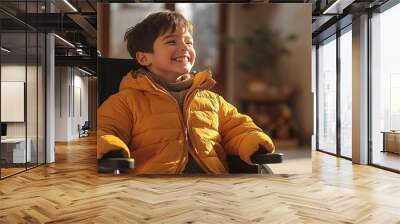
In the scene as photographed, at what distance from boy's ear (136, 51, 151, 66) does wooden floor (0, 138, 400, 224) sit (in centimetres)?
166

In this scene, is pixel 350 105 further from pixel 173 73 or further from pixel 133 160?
pixel 133 160

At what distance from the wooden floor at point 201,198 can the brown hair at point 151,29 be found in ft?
6.26

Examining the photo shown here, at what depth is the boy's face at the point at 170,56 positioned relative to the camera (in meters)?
5.96

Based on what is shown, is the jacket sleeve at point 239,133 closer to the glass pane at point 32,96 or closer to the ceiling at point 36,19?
the ceiling at point 36,19

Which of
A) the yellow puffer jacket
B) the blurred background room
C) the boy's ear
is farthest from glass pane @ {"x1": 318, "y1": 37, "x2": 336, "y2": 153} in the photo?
the boy's ear

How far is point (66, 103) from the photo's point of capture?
615 inches

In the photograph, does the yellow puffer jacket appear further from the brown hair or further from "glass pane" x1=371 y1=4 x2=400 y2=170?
"glass pane" x1=371 y1=4 x2=400 y2=170

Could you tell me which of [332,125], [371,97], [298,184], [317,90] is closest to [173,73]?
[298,184]

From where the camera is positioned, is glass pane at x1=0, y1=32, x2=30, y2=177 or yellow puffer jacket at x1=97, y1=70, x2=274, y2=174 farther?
glass pane at x1=0, y1=32, x2=30, y2=177

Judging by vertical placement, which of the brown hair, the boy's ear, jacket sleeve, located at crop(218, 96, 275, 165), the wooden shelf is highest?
the brown hair

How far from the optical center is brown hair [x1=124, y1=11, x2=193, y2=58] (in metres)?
6.02

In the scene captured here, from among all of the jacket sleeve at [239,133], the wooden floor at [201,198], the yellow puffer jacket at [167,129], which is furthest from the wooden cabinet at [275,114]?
the wooden floor at [201,198]

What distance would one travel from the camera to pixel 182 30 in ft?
19.9

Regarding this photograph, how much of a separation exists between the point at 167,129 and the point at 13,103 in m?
3.15
